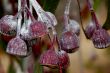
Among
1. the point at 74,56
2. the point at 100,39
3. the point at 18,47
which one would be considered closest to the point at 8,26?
the point at 18,47

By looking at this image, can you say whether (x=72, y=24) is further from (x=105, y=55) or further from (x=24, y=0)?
(x=105, y=55)

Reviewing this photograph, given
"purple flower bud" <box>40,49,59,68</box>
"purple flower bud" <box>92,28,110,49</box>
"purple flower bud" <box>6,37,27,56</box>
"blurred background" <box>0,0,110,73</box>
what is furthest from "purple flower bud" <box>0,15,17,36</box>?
"blurred background" <box>0,0,110,73</box>

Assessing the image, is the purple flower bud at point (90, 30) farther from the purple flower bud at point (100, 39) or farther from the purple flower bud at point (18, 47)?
the purple flower bud at point (18, 47)

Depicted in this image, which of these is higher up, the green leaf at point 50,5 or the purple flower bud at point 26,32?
the green leaf at point 50,5

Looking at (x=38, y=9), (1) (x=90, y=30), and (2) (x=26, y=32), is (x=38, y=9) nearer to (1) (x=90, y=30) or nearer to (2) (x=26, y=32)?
(2) (x=26, y=32)

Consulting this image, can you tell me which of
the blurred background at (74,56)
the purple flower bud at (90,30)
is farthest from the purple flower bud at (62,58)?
the blurred background at (74,56)

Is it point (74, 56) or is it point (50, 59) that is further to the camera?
point (74, 56)

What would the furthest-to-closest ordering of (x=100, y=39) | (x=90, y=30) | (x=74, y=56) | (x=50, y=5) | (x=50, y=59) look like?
(x=74, y=56) < (x=50, y=5) < (x=90, y=30) < (x=100, y=39) < (x=50, y=59)

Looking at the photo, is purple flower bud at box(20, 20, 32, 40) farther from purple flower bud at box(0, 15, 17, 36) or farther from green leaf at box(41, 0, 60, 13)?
green leaf at box(41, 0, 60, 13)
